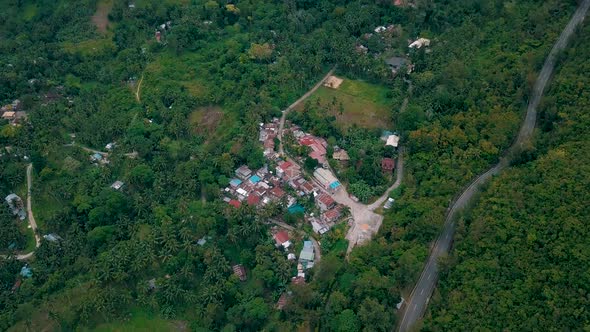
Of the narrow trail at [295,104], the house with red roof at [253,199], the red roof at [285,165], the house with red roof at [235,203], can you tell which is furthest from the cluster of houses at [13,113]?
the red roof at [285,165]

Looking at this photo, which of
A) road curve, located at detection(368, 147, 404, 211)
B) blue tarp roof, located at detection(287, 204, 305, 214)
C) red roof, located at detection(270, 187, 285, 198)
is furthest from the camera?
red roof, located at detection(270, 187, 285, 198)

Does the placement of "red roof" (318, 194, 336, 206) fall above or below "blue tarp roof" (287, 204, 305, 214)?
above

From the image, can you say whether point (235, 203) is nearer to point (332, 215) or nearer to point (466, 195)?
point (332, 215)

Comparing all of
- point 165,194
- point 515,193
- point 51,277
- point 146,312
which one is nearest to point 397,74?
point 515,193

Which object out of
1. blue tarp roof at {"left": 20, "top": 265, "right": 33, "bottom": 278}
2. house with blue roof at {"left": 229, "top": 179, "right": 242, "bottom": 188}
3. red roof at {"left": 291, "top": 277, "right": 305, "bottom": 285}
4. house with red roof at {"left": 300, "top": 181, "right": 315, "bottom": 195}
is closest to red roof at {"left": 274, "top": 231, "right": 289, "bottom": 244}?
red roof at {"left": 291, "top": 277, "right": 305, "bottom": 285}

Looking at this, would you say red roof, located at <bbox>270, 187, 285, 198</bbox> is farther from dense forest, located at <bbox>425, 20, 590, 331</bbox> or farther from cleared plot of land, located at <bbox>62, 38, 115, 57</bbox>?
cleared plot of land, located at <bbox>62, 38, 115, 57</bbox>

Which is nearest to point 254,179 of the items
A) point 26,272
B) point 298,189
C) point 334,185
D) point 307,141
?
point 298,189
